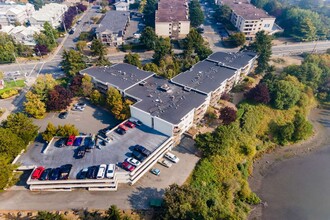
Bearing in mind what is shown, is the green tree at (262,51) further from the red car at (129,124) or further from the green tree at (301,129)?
the red car at (129,124)

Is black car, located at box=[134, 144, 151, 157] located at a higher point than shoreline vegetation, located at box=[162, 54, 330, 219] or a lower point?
higher

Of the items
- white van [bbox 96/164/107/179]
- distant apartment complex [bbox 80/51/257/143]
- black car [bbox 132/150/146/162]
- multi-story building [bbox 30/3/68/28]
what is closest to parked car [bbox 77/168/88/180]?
white van [bbox 96/164/107/179]

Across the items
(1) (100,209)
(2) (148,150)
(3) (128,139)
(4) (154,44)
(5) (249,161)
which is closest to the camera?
(1) (100,209)

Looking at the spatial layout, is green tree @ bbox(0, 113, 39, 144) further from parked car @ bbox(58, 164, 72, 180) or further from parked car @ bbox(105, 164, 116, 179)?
parked car @ bbox(105, 164, 116, 179)

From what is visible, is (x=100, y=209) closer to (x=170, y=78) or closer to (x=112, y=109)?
(x=112, y=109)

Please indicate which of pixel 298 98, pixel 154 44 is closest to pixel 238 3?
pixel 154 44

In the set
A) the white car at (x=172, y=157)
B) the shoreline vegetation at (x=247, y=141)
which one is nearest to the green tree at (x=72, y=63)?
the white car at (x=172, y=157)
